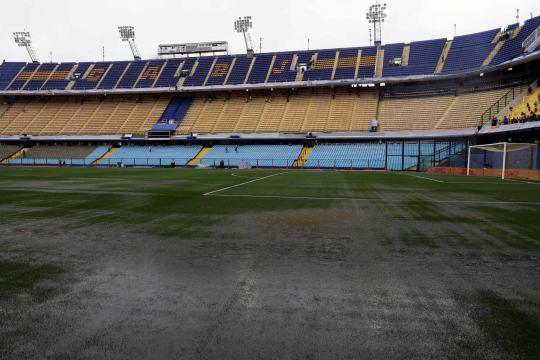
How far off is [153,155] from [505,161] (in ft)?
140

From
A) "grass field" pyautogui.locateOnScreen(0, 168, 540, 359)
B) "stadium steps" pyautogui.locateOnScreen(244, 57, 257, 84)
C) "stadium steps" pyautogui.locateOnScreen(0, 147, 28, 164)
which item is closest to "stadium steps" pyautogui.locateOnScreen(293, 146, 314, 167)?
"stadium steps" pyautogui.locateOnScreen(244, 57, 257, 84)

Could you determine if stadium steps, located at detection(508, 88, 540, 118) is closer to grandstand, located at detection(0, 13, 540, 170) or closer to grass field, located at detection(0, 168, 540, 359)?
grandstand, located at detection(0, 13, 540, 170)

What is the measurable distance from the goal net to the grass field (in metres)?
19.3

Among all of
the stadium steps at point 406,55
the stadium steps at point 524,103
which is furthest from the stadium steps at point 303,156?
the stadium steps at point 524,103

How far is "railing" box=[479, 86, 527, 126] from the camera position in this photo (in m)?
36.7

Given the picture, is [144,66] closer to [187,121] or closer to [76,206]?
[187,121]

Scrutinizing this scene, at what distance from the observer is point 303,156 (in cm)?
4628

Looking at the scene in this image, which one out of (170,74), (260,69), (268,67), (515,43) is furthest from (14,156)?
(515,43)

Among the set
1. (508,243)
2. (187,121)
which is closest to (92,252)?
(508,243)

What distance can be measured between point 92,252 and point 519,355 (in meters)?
4.66

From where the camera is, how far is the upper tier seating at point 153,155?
4856 centimetres

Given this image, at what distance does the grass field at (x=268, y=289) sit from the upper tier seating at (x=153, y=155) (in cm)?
4289

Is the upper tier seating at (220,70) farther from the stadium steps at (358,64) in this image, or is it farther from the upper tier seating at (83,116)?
the stadium steps at (358,64)

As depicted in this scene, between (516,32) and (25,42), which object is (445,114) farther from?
(25,42)
